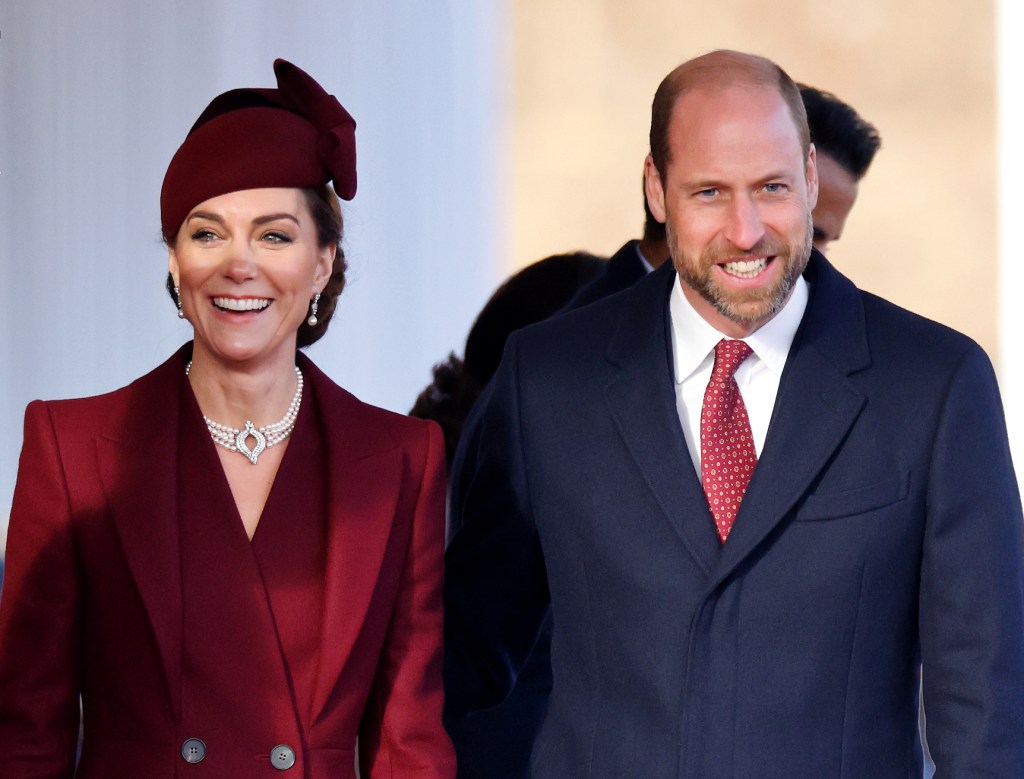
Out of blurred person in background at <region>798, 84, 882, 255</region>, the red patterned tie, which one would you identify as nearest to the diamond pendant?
the red patterned tie

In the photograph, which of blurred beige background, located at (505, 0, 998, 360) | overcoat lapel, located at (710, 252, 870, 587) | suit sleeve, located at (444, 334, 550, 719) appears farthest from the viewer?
blurred beige background, located at (505, 0, 998, 360)

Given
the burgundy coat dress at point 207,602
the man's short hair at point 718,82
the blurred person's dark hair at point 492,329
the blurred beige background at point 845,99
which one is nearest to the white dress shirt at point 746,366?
the man's short hair at point 718,82

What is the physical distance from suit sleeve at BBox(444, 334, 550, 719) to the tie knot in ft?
1.04

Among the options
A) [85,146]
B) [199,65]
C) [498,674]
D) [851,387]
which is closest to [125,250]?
[85,146]

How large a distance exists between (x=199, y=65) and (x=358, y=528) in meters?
3.59

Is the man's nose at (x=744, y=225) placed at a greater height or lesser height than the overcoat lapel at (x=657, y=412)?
greater

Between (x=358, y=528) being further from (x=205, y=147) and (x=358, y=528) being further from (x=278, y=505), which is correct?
(x=205, y=147)

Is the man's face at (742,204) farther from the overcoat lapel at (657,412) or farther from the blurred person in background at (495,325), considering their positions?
the blurred person in background at (495,325)

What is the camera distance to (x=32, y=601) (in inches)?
81.2

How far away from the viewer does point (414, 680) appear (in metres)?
2.24

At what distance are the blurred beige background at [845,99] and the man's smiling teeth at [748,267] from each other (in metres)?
5.27

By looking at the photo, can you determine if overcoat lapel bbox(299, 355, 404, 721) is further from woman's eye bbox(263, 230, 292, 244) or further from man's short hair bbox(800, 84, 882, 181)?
man's short hair bbox(800, 84, 882, 181)

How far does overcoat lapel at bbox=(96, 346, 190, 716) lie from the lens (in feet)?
Result: 6.86

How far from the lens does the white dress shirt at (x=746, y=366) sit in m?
2.27
